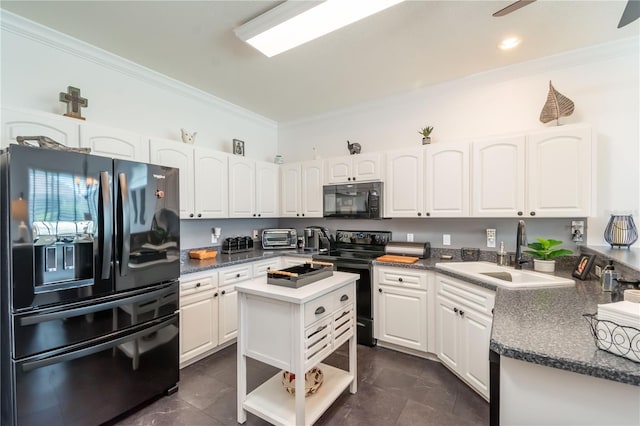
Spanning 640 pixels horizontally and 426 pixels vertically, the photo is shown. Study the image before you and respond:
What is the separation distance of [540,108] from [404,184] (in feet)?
4.57

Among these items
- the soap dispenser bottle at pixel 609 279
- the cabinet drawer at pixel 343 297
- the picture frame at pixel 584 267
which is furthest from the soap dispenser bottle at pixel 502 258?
the cabinet drawer at pixel 343 297

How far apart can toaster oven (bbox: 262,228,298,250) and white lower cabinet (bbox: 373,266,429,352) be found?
137 cm

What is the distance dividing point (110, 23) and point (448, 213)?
3199 mm

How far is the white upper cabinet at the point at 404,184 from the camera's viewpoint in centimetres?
293

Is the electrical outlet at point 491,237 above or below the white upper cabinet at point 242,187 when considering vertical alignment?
below

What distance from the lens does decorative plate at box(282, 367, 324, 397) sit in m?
1.84

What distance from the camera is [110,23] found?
2031mm

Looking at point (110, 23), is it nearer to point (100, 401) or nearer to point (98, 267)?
point (98, 267)

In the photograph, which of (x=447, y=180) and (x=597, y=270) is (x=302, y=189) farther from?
(x=597, y=270)

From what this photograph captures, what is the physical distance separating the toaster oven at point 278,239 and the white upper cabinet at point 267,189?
10.0 inches

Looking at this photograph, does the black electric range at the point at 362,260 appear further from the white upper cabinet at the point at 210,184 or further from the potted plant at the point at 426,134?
the white upper cabinet at the point at 210,184

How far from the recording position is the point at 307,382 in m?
1.86

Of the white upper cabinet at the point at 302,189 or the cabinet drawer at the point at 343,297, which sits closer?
the cabinet drawer at the point at 343,297

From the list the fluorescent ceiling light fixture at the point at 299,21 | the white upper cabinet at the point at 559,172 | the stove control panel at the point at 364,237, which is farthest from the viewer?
the stove control panel at the point at 364,237
